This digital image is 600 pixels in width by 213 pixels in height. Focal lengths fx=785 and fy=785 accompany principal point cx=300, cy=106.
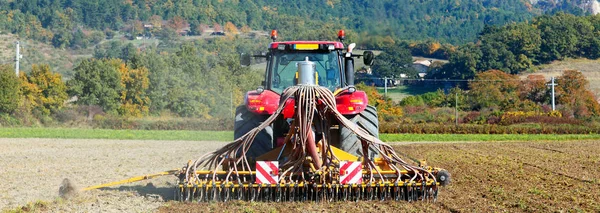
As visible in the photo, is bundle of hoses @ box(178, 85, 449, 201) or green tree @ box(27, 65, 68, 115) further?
green tree @ box(27, 65, 68, 115)

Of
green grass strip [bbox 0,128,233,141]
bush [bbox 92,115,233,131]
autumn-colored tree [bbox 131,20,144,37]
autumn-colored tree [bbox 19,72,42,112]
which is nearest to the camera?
green grass strip [bbox 0,128,233,141]

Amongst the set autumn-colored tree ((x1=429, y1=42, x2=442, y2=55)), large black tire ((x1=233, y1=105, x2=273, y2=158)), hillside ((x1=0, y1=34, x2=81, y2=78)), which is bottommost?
large black tire ((x1=233, y1=105, x2=273, y2=158))

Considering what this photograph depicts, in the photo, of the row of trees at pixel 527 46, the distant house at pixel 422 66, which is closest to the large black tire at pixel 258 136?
the distant house at pixel 422 66

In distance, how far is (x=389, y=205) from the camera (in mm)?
9688

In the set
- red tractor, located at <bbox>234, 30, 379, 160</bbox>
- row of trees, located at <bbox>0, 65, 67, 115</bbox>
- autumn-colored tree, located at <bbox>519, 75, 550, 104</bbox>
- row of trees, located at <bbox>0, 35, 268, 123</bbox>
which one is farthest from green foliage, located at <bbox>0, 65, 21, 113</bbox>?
autumn-colored tree, located at <bbox>519, 75, 550, 104</bbox>

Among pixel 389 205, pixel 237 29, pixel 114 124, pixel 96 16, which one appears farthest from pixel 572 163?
pixel 96 16

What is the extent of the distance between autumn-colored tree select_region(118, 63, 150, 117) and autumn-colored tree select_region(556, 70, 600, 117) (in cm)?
2949

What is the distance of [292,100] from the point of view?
10.3 metres

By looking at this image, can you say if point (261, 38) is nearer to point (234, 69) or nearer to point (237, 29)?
point (237, 29)

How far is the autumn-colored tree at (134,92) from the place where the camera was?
5166 centimetres

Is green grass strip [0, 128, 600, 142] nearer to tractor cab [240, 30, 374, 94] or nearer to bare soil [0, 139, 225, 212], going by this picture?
bare soil [0, 139, 225, 212]

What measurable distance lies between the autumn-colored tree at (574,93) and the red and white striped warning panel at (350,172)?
4907 cm

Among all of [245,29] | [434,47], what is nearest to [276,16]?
[434,47]

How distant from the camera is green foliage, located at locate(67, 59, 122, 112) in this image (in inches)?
1978
